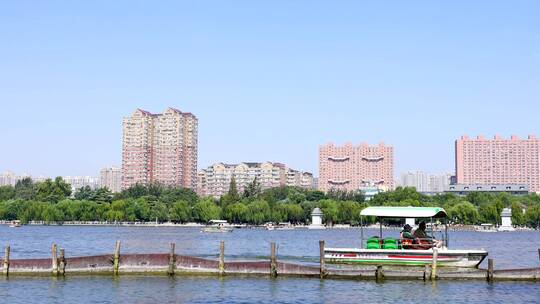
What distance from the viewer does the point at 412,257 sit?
4934cm

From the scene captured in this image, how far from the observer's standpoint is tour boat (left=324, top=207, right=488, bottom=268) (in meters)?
49.3

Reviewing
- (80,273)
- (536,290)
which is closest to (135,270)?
(80,273)

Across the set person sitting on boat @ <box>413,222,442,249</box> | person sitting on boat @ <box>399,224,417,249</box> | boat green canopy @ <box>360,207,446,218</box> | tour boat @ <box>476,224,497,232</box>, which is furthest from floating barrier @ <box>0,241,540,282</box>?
tour boat @ <box>476,224,497,232</box>

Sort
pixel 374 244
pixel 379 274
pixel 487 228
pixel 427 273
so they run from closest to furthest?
1. pixel 427 273
2. pixel 379 274
3. pixel 374 244
4. pixel 487 228

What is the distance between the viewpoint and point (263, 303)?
129 ft

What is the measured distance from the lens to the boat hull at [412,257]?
162 ft

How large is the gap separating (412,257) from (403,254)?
56 cm

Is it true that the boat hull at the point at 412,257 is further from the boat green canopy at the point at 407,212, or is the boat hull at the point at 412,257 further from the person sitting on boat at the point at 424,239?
the boat green canopy at the point at 407,212

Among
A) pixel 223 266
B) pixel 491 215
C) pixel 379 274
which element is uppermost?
pixel 491 215

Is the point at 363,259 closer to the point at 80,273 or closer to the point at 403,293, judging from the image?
the point at 403,293

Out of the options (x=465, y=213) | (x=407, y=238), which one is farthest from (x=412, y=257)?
(x=465, y=213)

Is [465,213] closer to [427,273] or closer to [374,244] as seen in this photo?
[374,244]

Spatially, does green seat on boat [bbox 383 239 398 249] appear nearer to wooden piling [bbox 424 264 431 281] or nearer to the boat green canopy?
the boat green canopy

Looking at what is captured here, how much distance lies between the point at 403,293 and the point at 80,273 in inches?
725
